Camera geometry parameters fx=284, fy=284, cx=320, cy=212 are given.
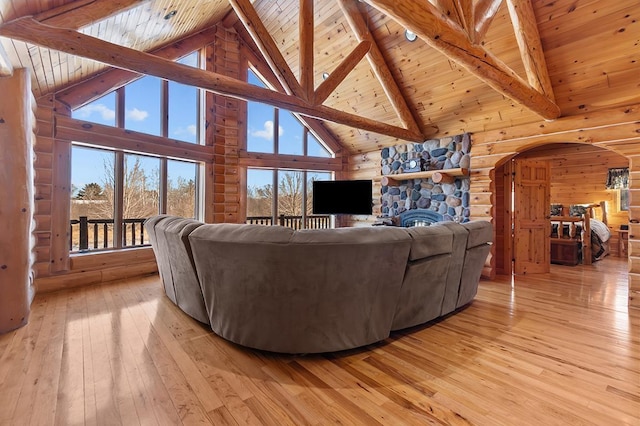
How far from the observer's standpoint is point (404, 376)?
1.86 m

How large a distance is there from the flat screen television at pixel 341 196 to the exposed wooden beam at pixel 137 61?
1.92 metres

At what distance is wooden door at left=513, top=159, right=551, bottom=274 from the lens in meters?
4.82

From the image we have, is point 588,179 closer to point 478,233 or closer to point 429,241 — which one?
point 478,233

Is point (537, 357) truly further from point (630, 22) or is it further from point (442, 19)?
point (630, 22)

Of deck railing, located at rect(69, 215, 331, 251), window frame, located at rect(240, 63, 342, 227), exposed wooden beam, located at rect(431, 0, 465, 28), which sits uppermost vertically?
exposed wooden beam, located at rect(431, 0, 465, 28)

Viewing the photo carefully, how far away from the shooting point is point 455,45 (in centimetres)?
246

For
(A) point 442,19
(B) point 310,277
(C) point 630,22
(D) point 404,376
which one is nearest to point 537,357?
(D) point 404,376

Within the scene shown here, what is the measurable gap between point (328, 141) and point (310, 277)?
17.7 feet

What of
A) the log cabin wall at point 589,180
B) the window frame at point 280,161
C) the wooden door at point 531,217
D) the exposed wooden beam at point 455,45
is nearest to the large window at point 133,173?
the window frame at point 280,161

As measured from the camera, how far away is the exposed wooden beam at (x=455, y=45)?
2.07 m

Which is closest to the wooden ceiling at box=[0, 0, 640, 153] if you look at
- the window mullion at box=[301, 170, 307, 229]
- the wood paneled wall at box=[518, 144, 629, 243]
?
the window mullion at box=[301, 170, 307, 229]

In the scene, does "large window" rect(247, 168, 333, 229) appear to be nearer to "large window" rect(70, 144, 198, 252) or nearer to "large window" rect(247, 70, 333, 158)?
"large window" rect(247, 70, 333, 158)

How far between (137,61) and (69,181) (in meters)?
2.40

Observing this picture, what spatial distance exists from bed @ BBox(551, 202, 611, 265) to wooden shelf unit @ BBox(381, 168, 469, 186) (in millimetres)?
2476
